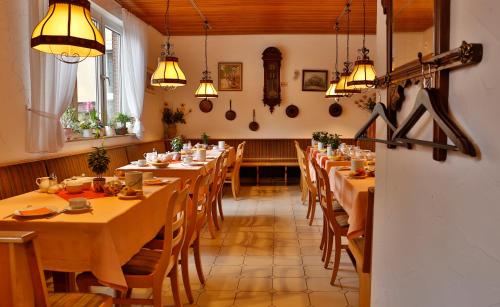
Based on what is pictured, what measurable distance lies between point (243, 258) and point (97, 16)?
452 centimetres

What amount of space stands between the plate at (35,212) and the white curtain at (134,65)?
5290 mm

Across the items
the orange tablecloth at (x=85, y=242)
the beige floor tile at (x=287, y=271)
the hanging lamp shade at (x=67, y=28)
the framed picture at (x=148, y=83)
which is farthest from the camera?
the framed picture at (x=148, y=83)

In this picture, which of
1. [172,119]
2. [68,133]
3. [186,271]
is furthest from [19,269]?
[172,119]

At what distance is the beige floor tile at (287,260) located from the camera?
4.01 meters

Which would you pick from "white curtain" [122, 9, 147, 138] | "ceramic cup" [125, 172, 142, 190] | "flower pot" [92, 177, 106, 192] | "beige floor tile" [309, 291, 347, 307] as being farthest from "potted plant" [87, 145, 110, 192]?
"white curtain" [122, 9, 147, 138]

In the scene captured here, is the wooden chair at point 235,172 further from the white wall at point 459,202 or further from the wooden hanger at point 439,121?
the wooden hanger at point 439,121

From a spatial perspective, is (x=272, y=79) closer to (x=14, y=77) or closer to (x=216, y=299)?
(x=14, y=77)

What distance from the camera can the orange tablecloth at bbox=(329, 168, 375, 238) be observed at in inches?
120

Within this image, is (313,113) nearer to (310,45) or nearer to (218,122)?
(310,45)

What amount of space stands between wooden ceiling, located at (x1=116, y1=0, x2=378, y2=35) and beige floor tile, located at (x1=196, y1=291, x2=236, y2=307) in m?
5.12

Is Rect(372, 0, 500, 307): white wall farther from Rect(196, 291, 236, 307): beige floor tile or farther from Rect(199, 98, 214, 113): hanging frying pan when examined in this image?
Rect(199, 98, 214, 113): hanging frying pan

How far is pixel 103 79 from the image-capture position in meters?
6.79

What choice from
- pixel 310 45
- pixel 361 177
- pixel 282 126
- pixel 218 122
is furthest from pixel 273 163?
pixel 361 177

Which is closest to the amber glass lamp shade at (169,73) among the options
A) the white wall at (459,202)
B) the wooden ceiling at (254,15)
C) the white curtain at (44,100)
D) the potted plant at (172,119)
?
the white curtain at (44,100)
